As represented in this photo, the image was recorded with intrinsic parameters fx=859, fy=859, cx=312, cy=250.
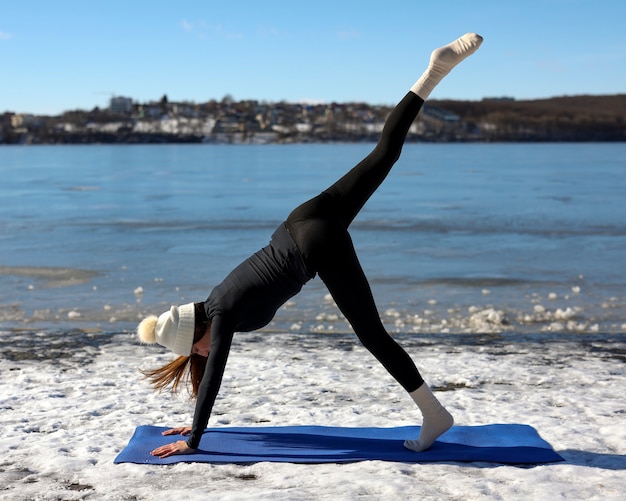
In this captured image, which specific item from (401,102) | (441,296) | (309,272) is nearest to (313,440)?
(309,272)

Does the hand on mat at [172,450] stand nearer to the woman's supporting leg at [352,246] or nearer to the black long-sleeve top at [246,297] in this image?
the black long-sleeve top at [246,297]

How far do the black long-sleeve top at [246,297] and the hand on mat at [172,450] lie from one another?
0.71ft

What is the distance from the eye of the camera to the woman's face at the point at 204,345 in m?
4.09

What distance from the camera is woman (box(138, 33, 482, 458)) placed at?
3.95m

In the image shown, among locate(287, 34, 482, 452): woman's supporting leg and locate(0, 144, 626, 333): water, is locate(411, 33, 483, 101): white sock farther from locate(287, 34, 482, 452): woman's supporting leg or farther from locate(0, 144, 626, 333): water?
locate(0, 144, 626, 333): water

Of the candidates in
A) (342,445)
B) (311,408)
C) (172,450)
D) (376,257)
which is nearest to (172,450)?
(172,450)

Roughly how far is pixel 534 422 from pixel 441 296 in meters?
6.02

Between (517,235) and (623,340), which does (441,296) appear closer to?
(623,340)

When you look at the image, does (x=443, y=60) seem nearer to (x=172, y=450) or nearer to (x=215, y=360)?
(x=215, y=360)

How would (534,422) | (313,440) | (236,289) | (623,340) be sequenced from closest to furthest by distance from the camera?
1. (236,289)
2. (313,440)
3. (534,422)
4. (623,340)

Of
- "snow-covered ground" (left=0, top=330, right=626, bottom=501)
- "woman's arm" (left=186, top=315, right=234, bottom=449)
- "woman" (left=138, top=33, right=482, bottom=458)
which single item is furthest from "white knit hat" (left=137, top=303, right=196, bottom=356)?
"snow-covered ground" (left=0, top=330, right=626, bottom=501)

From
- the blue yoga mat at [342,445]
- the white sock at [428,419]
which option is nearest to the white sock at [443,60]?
the white sock at [428,419]

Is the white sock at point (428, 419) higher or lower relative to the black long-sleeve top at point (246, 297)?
lower

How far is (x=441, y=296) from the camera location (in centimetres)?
1075
